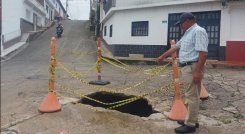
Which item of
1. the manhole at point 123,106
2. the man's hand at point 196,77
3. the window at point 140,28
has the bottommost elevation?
the manhole at point 123,106

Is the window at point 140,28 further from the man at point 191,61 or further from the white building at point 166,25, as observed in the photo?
the man at point 191,61

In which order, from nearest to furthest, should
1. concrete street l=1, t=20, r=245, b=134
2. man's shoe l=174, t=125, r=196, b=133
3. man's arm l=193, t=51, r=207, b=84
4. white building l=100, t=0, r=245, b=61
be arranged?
man's arm l=193, t=51, r=207, b=84 < man's shoe l=174, t=125, r=196, b=133 < concrete street l=1, t=20, r=245, b=134 < white building l=100, t=0, r=245, b=61

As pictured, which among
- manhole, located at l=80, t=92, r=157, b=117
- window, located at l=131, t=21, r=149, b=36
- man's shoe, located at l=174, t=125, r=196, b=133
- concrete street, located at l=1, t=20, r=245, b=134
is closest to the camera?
man's shoe, located at l=174, t=125, r=196, b=133

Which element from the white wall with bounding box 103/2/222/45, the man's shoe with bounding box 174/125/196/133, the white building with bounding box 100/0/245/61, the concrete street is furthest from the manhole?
the white wall with bounding box 103/2/222/45

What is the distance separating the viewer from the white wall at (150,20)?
51.2 ft

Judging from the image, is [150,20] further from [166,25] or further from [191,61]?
[191,61]

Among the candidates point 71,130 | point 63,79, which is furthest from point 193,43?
point 63,79

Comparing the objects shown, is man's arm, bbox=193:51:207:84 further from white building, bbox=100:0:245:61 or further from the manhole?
white building, bbox=100:0:245:61

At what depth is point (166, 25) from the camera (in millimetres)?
16734

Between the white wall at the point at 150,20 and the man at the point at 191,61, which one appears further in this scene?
the white wall at the point at 150,20

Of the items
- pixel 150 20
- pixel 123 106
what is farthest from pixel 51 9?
pixel 123 106

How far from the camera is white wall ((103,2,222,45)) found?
1561 cm

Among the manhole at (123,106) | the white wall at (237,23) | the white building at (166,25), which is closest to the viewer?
the manhole at (123,106)

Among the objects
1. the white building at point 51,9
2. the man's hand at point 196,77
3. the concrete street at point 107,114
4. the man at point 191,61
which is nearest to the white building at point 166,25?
the concrete street at point 107,114
